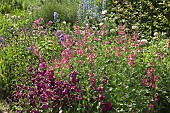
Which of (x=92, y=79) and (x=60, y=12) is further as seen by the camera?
(x=60, y=12)

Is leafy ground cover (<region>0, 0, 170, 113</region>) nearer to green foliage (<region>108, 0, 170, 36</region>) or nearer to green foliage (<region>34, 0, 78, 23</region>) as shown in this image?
green foliage (<region>108, 0, 170, 36</region>)

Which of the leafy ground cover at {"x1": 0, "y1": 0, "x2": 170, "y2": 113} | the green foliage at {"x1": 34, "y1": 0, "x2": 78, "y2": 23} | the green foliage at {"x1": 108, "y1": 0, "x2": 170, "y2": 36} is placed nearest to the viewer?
the leafy ground cover at {"x1": 0, "y1": 0, "x2": 170, "y2": 113}

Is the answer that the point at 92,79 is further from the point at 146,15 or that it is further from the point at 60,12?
the point at 60,12

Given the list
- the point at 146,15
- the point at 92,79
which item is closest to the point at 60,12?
the point at 146,15

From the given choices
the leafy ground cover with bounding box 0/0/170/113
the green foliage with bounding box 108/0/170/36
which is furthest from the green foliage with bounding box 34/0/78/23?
the leafy ground cover with bounding box 0/0/170/113

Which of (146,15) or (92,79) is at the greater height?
(92,79)

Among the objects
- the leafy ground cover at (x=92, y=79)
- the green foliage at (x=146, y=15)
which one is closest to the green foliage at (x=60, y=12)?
the green foliage at (x=146, y=15)

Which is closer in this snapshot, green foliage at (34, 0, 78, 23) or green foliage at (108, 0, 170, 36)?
green foliage at (108, 0, 170, 36)

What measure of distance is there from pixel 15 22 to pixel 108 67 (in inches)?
138

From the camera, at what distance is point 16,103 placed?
4363 millimetres

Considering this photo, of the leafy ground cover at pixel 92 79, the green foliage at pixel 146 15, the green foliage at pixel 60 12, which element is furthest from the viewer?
the green foliage at pixel 60 12

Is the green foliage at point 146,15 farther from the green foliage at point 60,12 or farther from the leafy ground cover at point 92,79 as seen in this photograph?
the leafy ground cover at point 92,79

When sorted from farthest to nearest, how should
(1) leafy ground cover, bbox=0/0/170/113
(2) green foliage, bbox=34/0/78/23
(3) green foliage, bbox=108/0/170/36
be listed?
(2) green foliage, bbox=34/0/78/23 < (3) green foliage, bbox=108/0/170/36 < (1) leafy ground cover, bbox=0/0/170/113

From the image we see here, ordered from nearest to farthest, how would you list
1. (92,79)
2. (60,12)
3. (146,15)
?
(92,79)
(146,15)
(60,12)
